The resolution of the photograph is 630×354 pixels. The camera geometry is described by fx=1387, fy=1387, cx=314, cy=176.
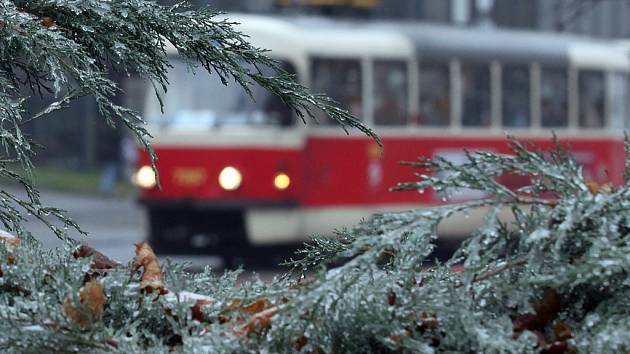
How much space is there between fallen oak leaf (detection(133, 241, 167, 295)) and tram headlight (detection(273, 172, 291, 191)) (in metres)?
13.9

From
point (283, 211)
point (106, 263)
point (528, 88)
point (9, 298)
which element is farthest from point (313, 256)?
point (528, 88)

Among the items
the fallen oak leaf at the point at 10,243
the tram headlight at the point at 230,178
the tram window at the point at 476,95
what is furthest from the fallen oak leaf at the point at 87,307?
the tram window at the point at 476,95

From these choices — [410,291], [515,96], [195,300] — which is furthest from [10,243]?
[515,96]

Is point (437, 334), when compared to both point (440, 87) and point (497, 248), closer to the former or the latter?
point (497, 248)

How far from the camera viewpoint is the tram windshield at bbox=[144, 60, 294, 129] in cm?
1623

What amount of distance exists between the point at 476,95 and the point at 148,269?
16.1 metres

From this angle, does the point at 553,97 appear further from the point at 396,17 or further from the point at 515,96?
the point at 396,17

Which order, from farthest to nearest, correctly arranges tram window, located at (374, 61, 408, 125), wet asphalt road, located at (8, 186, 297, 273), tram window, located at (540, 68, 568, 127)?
tram window, located at (540, 68, 568, 127) → tram window, located at (374, 61, 408, 125) → wet asphalt road, located at (8, 186, 297, 273)

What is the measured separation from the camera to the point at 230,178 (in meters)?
16.1

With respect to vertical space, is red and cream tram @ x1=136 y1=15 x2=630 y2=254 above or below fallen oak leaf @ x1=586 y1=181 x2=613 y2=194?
below

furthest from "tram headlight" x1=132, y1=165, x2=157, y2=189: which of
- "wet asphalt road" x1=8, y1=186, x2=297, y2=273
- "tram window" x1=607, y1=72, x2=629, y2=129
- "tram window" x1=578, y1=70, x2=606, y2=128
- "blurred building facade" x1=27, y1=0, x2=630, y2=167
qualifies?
"tram window" x1=607, y1=72, x2=629, y2=129

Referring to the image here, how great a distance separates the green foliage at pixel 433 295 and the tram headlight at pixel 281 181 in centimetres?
1410

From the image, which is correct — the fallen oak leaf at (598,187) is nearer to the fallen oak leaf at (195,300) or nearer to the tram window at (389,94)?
the fallen oak leaf at (195,300)

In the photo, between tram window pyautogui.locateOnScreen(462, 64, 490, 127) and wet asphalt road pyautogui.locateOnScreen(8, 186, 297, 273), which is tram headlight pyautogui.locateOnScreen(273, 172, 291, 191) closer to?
wet asphalt road pyautogui.locateOnScreen(8, 186, 297, 273)
